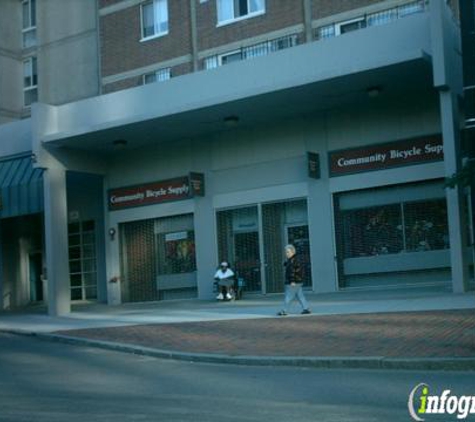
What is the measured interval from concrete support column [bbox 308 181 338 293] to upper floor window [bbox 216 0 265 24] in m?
8.30

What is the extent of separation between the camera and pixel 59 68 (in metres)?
33.9

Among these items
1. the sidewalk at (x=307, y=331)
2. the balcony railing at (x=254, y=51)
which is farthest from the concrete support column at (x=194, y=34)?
the sidewalk at (x=307, y=331)

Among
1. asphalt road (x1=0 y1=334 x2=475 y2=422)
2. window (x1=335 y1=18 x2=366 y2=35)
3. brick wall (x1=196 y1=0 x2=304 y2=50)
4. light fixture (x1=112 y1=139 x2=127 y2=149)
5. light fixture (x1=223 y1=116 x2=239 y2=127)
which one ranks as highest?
brick wall (x1=196 y1=0 x2=304 y2=50)

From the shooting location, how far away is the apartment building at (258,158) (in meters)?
18.7

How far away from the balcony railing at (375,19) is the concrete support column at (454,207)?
22.2 feet

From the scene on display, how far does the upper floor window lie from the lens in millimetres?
26656

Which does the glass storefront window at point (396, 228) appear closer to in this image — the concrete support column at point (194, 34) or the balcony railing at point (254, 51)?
the balcony railing at point (254, 51)

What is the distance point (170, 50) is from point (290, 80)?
1119 centimetres

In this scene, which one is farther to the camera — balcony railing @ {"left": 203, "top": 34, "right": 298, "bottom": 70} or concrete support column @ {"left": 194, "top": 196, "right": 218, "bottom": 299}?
balcony railing @ {"left": 203, "top": 34, "right": 298, "bottom": 70}

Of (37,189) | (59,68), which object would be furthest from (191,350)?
(59,68)

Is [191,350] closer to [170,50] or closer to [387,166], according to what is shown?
[387,166]

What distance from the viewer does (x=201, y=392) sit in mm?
9195

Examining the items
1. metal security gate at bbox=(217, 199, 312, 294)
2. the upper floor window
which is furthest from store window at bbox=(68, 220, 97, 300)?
the upper floor window

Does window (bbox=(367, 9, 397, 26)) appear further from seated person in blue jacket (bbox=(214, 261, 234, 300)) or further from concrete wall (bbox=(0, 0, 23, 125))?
concrete wall (bbox=(0, 0, 23, 125))
